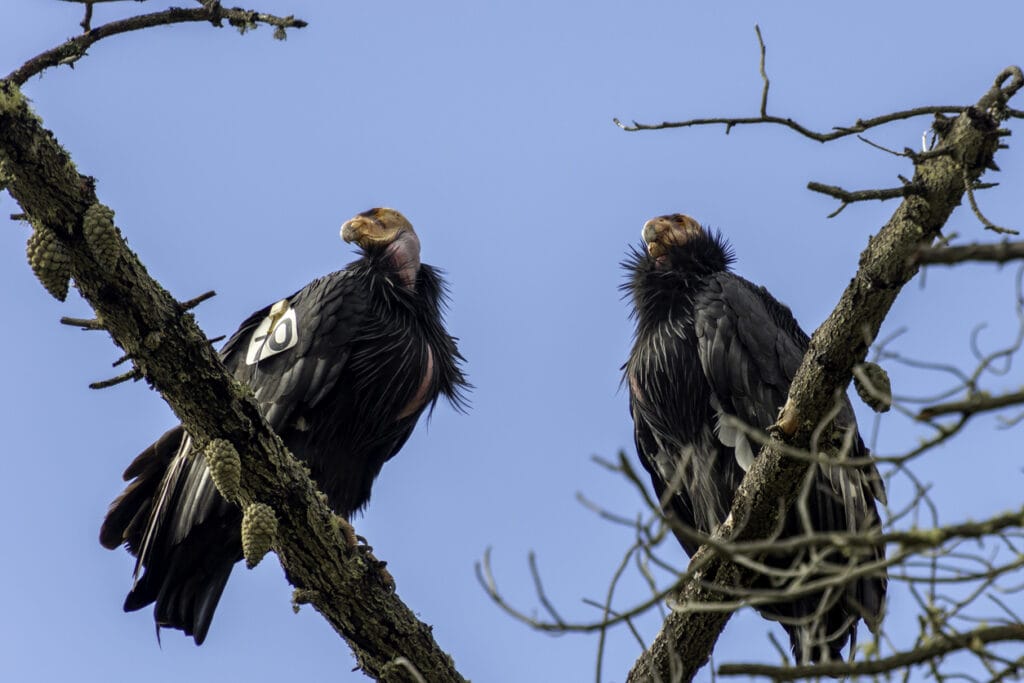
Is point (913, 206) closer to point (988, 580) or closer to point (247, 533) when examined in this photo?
point (988, 580)

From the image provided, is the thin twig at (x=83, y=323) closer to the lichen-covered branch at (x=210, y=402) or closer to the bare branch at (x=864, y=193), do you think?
the lichen-covered branch at (x=210, y=402)

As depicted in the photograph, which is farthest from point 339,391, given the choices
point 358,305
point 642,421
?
point 642,421

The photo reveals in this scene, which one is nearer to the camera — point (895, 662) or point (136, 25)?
point (895, 662)

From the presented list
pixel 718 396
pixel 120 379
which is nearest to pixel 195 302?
pixel 120 379

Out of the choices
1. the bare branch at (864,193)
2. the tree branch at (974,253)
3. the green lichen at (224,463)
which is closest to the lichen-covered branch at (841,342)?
the bare branch at (864,193)

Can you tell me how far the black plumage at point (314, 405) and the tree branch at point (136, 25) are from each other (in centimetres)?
181

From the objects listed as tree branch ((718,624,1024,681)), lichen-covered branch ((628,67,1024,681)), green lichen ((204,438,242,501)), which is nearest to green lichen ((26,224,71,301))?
green lichen ((204,438,242,501))

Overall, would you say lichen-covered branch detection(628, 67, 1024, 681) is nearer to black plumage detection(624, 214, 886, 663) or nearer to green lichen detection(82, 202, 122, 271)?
black plumage detection(624, 214, 886, 663)

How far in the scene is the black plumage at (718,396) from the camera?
21.4 feet

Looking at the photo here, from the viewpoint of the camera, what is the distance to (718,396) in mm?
6848

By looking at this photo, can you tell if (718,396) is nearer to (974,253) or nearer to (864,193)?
(864,193)

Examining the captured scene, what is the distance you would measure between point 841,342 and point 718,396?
176 cm

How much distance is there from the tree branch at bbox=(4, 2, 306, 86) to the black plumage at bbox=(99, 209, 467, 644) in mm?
1812

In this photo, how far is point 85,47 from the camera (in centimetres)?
511
